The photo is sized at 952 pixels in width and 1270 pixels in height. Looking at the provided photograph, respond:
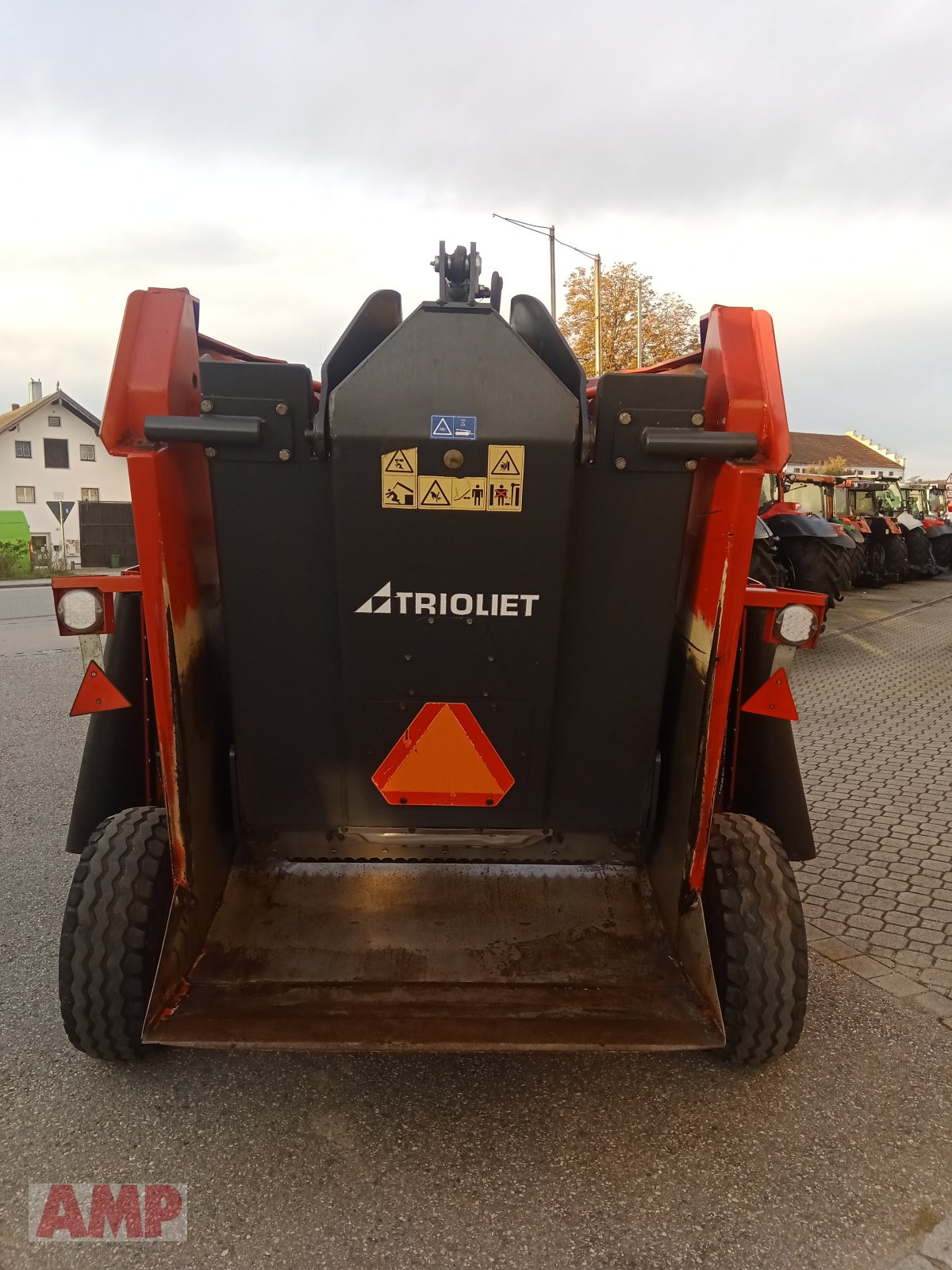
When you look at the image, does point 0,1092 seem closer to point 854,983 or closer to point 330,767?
point 330,767

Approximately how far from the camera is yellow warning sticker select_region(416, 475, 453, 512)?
2.29 meters

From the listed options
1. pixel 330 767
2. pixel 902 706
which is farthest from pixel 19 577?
pixel 330 767

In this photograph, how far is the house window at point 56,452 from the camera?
135 ft

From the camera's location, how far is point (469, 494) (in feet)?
7.55

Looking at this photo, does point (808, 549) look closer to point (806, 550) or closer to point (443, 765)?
point (806, 550)

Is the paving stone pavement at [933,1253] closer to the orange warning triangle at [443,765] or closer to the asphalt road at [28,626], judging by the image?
the orange warning triangle at [443,765]

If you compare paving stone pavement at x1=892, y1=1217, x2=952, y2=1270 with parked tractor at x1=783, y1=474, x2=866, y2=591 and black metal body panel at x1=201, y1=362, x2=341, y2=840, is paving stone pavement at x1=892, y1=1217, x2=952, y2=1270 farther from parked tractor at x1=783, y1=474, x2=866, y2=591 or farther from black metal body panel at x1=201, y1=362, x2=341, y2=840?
parked tractor at x1=783, y1=474, x2=866, y2=591

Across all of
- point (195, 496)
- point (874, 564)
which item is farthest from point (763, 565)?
point (874, 564)

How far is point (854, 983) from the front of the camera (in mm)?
3193

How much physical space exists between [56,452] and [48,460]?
494mm

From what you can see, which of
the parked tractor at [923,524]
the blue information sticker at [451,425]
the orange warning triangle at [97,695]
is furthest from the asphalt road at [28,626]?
the parked tractor at [923,524]

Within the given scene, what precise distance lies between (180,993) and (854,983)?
228 cm

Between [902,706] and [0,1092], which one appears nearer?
[0,1092]

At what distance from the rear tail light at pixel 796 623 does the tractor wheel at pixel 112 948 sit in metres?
1.92
